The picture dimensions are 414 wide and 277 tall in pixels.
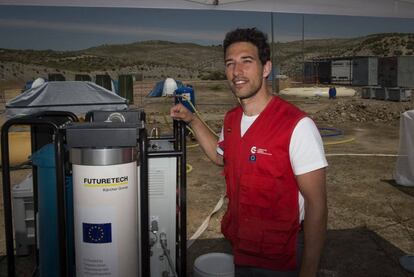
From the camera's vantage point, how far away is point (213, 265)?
11.3 feet

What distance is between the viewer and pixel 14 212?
14.6 feet

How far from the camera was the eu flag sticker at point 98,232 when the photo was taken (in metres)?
2.36

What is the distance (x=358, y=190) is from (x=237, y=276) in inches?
211

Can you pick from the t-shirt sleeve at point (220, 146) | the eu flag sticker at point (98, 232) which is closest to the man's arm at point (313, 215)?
the t-shirt sleeve at point (220, 146)

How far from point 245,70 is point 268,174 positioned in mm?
603

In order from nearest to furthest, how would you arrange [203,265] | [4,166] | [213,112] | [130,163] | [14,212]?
[130,163], [4,166], [203,265], [14,212], [213,112]

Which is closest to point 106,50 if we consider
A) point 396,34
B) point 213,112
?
point 396,34

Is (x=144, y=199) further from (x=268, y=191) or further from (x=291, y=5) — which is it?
(x=291, y=5)

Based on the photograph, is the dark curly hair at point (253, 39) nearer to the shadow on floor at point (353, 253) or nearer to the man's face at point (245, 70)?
the man's face at point (245, 70)

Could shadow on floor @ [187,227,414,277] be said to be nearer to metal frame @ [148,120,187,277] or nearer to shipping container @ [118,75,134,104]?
metal frame @ [148,120,187,277]

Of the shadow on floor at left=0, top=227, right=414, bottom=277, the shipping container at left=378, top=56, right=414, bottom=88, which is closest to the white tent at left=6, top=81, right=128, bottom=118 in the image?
the shadow on floor at left=0, top=227, right=414, bottom=277

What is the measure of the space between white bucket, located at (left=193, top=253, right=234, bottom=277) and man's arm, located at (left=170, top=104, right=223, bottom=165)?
933 millimetres

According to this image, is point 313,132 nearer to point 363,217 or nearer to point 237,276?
point 237,276

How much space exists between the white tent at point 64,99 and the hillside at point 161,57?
184ft
